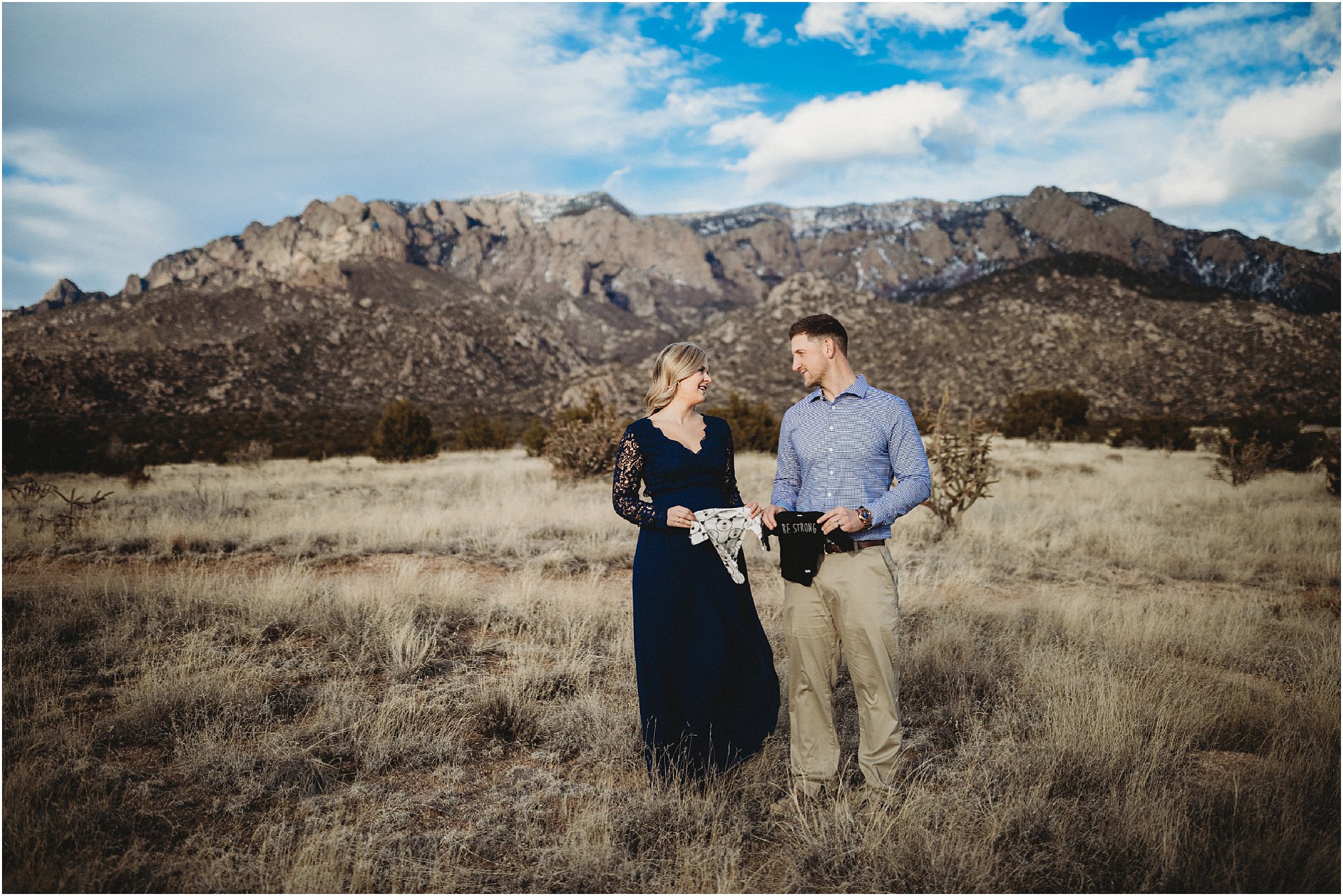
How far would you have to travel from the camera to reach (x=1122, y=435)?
30359 mm

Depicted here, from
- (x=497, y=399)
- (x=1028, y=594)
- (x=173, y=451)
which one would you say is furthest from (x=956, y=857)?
(x=497, y=399)

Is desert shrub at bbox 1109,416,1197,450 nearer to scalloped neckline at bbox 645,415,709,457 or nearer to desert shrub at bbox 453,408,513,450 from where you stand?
desert shrub at bbox 453,408,513,450

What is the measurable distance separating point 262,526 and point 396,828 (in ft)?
28.7

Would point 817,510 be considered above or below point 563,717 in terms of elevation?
above

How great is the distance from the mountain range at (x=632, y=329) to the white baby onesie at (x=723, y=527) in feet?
26.1

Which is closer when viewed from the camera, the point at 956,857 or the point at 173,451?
the point at 956,857

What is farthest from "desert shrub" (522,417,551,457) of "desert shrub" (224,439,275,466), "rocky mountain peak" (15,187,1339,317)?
"rocky mountain peak" (15,187,1339,317)

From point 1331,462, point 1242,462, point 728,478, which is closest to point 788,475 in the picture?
point 728,478

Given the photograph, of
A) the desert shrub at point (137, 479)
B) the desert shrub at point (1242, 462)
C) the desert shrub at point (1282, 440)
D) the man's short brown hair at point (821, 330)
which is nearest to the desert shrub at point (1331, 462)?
the desert shrub at point (1282, 440)

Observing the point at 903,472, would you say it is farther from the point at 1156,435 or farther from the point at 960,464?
the point at 1156,435

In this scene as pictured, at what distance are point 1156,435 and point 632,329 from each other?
121 meters

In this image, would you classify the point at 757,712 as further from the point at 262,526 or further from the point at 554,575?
the point at 262,526

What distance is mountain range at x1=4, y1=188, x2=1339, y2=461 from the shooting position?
45750 millimetres

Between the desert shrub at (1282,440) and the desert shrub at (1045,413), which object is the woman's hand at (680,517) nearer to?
the desert shrub at (1282,440)
